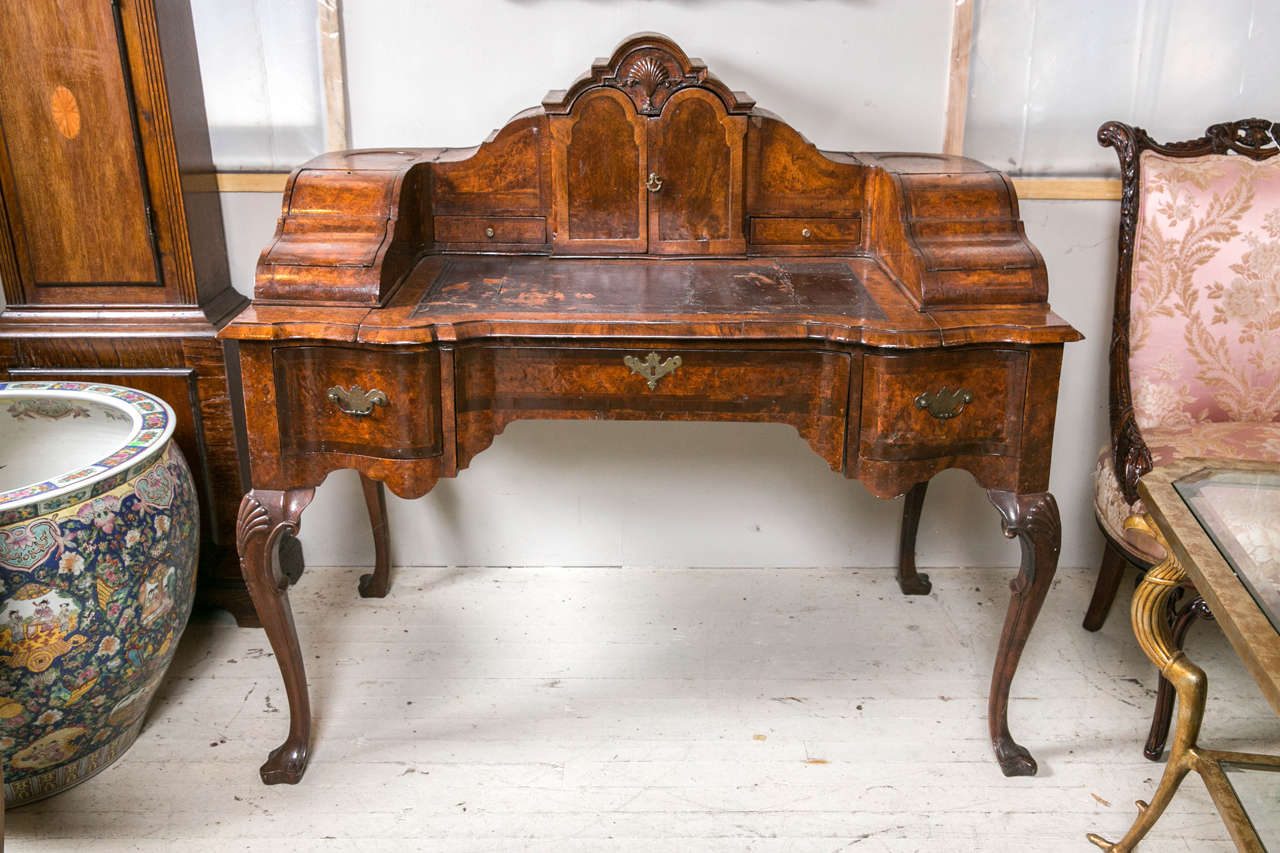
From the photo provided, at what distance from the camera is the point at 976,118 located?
2.31 m

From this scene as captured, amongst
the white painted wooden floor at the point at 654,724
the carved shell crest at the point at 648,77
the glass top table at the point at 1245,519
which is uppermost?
the carved shell crest at the point at 648,77

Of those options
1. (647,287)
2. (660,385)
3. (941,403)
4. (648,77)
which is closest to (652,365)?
(660,385)

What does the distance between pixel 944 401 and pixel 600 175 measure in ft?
2.55

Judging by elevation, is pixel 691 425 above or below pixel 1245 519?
below

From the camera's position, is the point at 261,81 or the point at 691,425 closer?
the point at 261,81

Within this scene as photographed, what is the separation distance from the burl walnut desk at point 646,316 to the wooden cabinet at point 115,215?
1.37 feet

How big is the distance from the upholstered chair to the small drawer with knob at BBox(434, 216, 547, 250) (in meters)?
1.15

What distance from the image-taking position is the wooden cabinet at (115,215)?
203cm

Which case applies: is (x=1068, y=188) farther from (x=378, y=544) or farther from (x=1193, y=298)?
(x=378, y=544)

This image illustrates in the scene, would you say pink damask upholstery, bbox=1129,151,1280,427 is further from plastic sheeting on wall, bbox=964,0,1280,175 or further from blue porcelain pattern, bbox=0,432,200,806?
blue porcelain pattern, bbox=0,432,200,806

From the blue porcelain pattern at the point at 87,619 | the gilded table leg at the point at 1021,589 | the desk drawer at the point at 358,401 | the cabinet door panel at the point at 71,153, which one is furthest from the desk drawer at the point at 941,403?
the cabinet door panel at the point at 71,153

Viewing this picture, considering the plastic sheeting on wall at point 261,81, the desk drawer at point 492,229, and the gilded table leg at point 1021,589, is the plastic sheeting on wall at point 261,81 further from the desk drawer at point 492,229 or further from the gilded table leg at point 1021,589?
the gilded table leg at point 1021,589

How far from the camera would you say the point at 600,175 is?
2.03 metres

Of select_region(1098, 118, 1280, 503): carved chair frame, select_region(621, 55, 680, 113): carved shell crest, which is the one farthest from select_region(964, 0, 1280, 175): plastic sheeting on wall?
select_region(621, 55, 680, 113): carved shell crest
